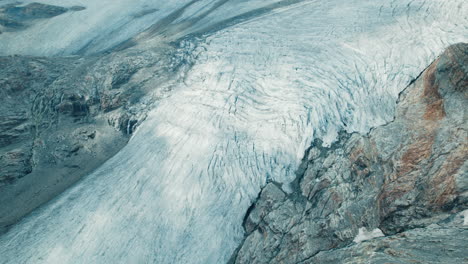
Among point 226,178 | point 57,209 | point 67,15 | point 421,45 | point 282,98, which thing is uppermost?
point 67,15

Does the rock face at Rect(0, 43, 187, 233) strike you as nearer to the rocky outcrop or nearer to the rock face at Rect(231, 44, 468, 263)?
the rock face at Rect(231, 44, 468, 263)

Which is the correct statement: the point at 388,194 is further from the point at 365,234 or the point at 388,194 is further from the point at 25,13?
the point at 25,13

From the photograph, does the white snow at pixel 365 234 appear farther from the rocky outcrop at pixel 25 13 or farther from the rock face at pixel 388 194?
the rocky outcrop at pixel 25 13

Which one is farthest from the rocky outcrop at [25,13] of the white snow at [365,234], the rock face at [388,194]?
the white snow at [365,234]

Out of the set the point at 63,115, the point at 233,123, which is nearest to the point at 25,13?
the point at 63,115

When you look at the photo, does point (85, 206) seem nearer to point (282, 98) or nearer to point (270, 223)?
point (270, 223)

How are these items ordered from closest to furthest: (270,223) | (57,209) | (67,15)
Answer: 1. (270,223)
2. (57,209)
3. (67,15)

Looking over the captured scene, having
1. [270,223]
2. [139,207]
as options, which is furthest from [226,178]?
[139,207]

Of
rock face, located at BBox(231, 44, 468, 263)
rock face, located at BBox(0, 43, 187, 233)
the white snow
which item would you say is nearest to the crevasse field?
rock face, located at BBox(231, 44, 468, 263)
